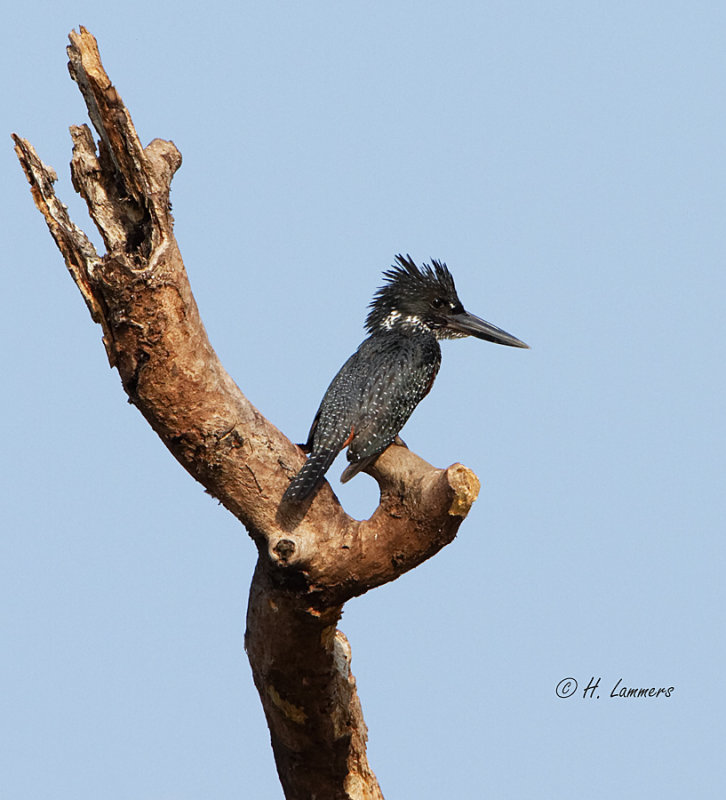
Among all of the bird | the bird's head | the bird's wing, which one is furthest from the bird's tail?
the bird's head

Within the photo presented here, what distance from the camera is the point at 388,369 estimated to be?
19.2 ft

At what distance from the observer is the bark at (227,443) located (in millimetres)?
4613

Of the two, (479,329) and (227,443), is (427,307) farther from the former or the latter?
(227,443)

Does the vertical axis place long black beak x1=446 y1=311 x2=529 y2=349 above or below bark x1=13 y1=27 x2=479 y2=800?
above

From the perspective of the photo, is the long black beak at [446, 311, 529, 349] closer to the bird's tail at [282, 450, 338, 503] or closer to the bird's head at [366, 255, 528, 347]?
the bird's head at [366, 255, 528, 347]

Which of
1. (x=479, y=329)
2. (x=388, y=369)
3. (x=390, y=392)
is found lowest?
(x=390, y=392)

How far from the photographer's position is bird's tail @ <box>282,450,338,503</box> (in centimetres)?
496

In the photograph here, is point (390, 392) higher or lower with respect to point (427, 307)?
lower

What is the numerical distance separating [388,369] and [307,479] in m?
1.10

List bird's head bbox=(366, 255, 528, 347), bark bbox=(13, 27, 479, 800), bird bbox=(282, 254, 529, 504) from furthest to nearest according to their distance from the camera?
bird's head bbox=(366, 255, 528, 347)
bird bbox=(282, 254, 529, 504)
bark bbox=(13, 27, 479, 800)

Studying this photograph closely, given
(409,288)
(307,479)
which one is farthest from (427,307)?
(307,479)

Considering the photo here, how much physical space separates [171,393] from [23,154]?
1.27 m

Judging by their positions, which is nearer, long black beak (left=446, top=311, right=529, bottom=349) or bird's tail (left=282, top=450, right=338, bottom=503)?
bird's tail (left=282, top=450, right=338, bottom=503)

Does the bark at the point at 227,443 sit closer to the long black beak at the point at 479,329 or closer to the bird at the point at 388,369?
the bird at the point at 388,369
